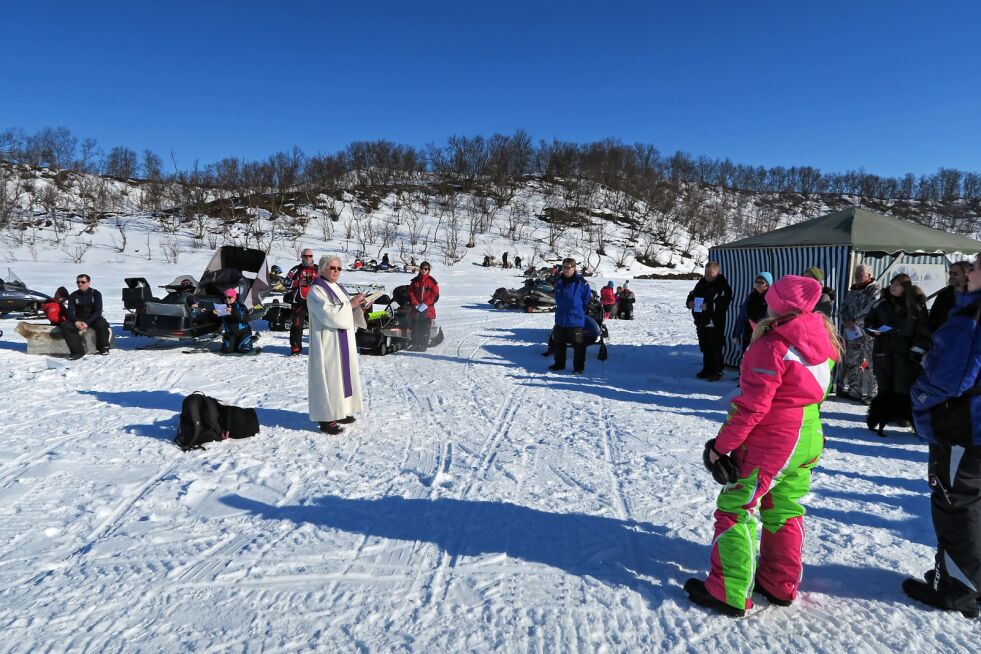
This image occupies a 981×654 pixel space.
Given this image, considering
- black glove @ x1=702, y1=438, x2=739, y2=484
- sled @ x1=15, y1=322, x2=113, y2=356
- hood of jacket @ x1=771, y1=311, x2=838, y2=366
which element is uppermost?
hood of jacket @ x1=771, y1=311, x2=838, y2=366

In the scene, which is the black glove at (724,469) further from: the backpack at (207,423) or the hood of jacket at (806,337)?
the backpack at (207,423)

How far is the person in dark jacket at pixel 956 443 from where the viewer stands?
95.8 inches

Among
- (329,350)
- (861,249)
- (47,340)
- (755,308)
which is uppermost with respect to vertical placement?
(861,249)

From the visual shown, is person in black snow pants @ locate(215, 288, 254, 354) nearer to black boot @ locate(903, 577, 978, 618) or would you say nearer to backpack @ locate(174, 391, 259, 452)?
backpack @ locate(174, 391, 259, 452)

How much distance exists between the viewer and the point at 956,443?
8.25 feet

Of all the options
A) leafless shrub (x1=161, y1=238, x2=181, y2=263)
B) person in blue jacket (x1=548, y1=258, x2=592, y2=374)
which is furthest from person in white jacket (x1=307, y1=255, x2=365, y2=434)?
leafless shrub (x1=161, y1=238, x2=181, y2=263)

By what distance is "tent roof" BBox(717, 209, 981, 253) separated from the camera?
6.93m

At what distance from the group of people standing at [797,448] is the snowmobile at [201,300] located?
29.6ft

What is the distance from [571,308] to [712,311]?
2009mm

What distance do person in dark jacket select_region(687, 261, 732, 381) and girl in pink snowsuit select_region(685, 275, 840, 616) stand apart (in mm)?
5415

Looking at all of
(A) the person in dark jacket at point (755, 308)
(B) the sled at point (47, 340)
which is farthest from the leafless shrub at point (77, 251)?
(A) the person in dark jacket at point (755, 308)

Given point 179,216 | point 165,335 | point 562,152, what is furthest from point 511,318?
point 562,152

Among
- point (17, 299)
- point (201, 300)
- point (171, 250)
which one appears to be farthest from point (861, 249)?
point (171, 250)

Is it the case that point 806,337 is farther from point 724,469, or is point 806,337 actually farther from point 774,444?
point 724,469
